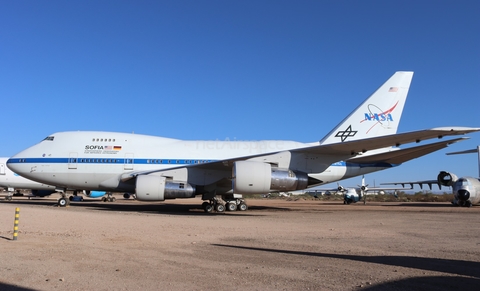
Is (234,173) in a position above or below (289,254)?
above

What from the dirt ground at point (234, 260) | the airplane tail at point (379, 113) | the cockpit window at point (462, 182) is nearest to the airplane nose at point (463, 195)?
the cockpit window at point (462, 182)

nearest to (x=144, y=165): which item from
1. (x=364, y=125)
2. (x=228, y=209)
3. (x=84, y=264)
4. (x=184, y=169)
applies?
(x=184, y=169)

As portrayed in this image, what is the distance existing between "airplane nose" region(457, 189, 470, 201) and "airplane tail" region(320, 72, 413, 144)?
34.2 feet

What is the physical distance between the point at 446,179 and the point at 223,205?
20701 millimetres

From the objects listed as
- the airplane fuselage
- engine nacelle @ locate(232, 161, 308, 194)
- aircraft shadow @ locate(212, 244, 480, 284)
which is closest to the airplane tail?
the airplane fuselage

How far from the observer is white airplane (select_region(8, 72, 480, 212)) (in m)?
16.2

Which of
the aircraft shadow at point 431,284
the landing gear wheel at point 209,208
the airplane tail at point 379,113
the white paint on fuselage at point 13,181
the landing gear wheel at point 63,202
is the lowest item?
the aircraft shadow at point 431,284

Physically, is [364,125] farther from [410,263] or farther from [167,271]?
[167,271]

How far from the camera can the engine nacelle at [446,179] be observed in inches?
1135

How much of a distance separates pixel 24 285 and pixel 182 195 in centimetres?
1172

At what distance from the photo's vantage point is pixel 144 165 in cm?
1836

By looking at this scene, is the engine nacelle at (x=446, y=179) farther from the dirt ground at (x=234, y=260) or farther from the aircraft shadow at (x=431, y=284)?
the aircraft shadow at (x=431, y=284)

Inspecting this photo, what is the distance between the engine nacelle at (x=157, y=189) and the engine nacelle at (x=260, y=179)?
254 centimetres

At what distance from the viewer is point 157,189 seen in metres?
15.5
